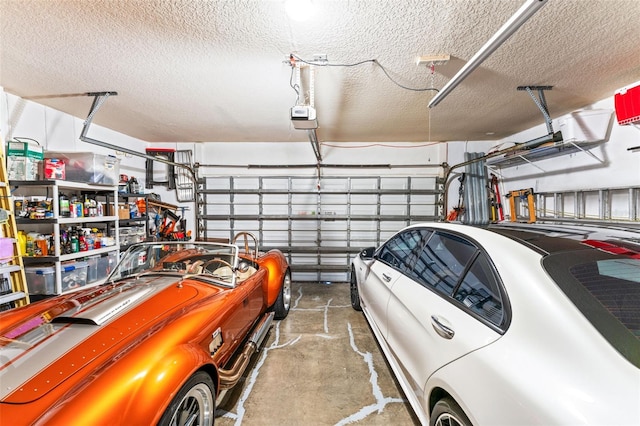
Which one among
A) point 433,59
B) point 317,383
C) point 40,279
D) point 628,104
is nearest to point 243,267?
point 317,383

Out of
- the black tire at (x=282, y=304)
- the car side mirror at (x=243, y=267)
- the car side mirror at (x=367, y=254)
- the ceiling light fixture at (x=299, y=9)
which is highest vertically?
the ceiling light fixture at (x=299, y=9)

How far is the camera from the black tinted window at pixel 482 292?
3.89ft

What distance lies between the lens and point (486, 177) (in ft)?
17.3

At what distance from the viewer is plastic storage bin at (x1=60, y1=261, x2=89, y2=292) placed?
9.98 ft

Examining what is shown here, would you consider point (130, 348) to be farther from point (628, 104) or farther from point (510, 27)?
point (628, 104)

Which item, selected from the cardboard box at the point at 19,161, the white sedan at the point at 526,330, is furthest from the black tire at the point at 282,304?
the cardboard box at the point at 19,161

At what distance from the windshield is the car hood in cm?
27

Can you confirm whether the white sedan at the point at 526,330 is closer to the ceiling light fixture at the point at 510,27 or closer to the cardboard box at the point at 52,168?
the ceiling light fixture at the point at 510,27

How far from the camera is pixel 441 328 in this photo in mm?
1344

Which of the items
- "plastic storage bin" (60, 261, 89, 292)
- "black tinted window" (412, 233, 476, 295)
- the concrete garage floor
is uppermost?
"black tinted window" (412, 233, 476, 295)

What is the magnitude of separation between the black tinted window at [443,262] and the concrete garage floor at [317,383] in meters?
1.12

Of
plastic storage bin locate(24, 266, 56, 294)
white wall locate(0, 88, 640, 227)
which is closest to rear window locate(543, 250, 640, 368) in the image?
white wall locate(0, 88, 640, 227)

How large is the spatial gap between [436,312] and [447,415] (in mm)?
492

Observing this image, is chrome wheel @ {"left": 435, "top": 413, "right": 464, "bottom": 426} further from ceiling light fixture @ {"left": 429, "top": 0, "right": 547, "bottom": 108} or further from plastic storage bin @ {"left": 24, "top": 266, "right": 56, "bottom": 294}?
plastic storage bin @ {"left": 24, "top": 266, "right": 56, "bottom": 294}
